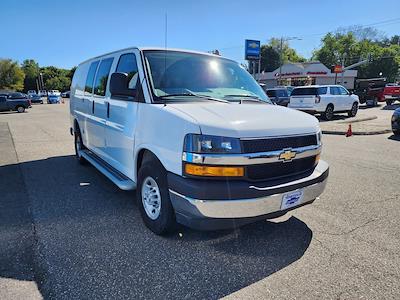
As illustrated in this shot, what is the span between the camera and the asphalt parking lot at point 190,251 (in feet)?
9.21

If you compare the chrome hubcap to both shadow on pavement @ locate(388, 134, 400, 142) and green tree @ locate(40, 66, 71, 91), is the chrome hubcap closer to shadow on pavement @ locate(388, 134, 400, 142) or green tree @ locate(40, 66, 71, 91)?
shadow on pavement @ locate(388, 134, 400, 142)

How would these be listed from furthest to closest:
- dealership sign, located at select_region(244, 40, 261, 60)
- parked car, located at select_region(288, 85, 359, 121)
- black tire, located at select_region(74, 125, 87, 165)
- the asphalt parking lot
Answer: dealership sign, located at select_region(244, 40, 261, 60), parked car, located at select_region(288, 85, 359, 121), black tire, located at select_region(74, 125, 87, 165), the asphalt parking lot

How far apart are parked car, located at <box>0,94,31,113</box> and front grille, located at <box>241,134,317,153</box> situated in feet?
97.8

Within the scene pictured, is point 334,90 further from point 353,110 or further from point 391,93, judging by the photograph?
point 391,93

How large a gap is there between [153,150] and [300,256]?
6.25 ft

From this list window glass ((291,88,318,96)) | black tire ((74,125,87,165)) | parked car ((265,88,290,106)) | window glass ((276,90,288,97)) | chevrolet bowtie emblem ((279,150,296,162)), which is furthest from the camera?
window glass ((276,90,288,97))

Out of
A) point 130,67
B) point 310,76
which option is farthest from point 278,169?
point 310,76

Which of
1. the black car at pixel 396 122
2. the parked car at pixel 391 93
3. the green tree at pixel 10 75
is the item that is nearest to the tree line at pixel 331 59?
the green tree at pixel 10 75

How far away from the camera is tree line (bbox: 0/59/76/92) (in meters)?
84.1

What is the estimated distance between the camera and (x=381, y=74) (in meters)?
76.2

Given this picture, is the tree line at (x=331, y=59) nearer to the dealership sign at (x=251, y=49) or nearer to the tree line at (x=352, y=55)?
the tree line at (x=352, y=55)

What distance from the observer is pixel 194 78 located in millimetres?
4137

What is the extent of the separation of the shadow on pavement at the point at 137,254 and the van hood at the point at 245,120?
1.27m

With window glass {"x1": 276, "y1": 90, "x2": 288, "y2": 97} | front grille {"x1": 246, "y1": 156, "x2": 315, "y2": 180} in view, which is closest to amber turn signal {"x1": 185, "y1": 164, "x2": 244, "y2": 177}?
front grille {"x1": 246, "y1": 156, "x2": 315, "y2": 180}
